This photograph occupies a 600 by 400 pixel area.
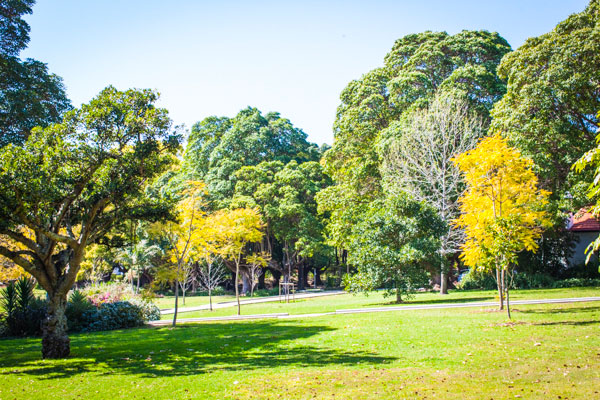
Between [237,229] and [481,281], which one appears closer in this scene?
[237,229]

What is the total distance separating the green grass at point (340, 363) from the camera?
6.18 m

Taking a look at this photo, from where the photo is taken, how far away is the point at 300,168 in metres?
39.5

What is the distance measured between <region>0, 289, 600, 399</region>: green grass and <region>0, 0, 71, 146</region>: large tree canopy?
32.4 feet

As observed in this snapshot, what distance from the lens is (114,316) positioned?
16547 mm

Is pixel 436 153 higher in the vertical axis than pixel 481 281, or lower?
higher

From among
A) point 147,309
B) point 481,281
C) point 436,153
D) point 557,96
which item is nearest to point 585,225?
point 481,281

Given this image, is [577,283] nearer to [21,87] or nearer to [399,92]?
[399,92]

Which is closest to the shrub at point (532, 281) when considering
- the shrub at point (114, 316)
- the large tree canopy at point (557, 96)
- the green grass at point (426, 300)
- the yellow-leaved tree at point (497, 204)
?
the green grass at point (426, 300)

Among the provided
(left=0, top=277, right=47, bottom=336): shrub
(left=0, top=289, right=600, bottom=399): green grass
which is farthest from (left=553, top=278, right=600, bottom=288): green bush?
(left=0, top=277, right=47, bottom=336): shrub

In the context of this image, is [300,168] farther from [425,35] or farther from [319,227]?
[425,35]

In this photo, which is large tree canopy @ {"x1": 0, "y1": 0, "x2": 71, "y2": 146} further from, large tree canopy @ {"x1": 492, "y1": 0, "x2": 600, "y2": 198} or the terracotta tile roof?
the terracotta tile roof

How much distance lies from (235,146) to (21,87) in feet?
76.5

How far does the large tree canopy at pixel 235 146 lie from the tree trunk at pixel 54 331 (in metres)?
27.5

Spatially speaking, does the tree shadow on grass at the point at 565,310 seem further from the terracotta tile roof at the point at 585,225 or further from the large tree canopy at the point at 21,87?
the large tree canopy at the point at 21,87
